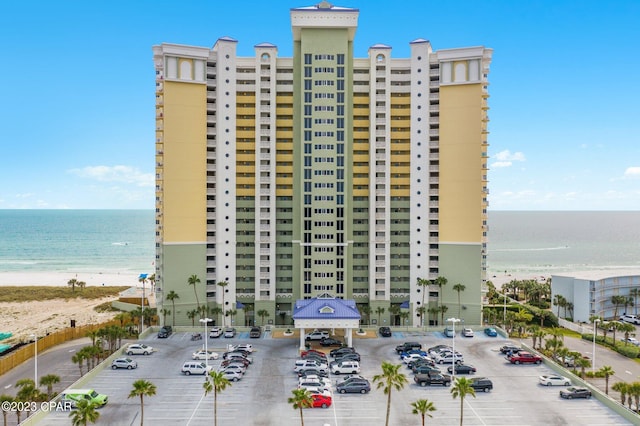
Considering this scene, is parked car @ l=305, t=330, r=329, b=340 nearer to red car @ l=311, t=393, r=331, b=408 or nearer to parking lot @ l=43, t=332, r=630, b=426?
parking lot @ l=43, t=332, r=630, b=426

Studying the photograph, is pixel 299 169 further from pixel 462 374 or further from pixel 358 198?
pixel 462 374

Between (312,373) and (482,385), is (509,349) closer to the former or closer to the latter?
(482,385)

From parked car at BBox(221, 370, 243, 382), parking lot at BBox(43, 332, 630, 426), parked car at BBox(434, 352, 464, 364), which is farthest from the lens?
parked car at BBox(434, 352, 464, 364)

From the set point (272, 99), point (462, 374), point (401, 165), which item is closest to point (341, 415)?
point (462, 374)

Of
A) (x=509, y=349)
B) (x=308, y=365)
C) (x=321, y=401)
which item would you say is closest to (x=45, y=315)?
(x=308, y=365)

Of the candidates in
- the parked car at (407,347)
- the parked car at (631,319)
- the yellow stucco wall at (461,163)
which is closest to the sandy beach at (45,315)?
the parked car at (407,347)

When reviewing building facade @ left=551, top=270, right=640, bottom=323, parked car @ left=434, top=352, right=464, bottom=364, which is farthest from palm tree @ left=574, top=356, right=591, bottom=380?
building facade @ left=551, top=270, right=640, bottom=323

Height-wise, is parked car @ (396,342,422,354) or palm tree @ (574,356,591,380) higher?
palm tree @ (574,356,591,380)

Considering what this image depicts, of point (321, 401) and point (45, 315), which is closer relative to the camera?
point (321, 401)
